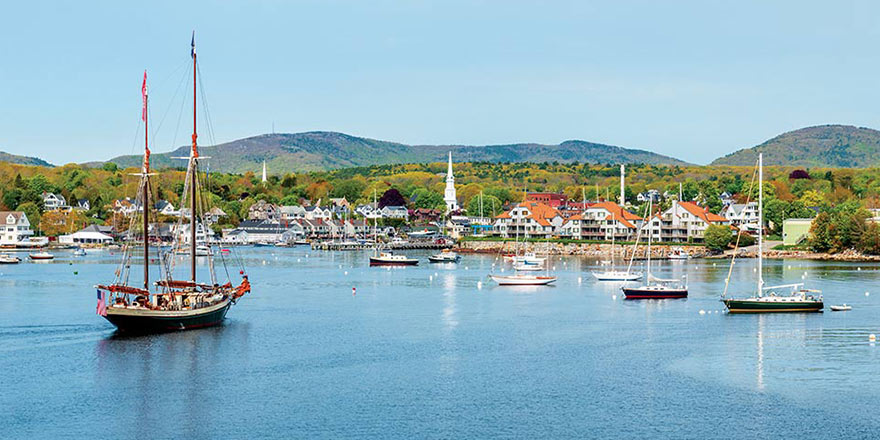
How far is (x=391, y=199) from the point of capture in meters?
195

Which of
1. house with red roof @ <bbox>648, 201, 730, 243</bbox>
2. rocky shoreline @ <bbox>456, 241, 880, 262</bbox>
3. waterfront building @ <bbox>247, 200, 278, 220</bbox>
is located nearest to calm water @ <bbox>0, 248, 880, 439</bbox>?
rocky shoreline @ <bbox>456, 241, 880, 262</bbox>

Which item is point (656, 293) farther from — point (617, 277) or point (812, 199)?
point (812, 199)

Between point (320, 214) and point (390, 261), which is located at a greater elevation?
point (320, 214)

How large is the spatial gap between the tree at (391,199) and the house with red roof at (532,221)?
182 ft

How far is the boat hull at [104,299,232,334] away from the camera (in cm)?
4162

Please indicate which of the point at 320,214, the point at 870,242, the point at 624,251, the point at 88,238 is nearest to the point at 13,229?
the point at 88,238

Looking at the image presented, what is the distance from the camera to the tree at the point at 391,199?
194 metres

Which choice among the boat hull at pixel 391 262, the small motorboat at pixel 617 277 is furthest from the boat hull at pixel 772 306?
the boat hull at pixel 391 262

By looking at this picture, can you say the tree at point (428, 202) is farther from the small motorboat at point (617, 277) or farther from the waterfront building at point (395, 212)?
the small motorboat at point (617, 277)

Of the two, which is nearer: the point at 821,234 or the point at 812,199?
the point at 821,234

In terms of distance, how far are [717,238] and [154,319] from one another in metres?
85.2

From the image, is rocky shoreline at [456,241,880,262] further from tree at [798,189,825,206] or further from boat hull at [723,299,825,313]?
boat hull at [723,299,825,313]

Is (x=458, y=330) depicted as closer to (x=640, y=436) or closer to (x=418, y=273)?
(x=640, y=436)

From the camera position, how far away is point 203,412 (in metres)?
28.6
